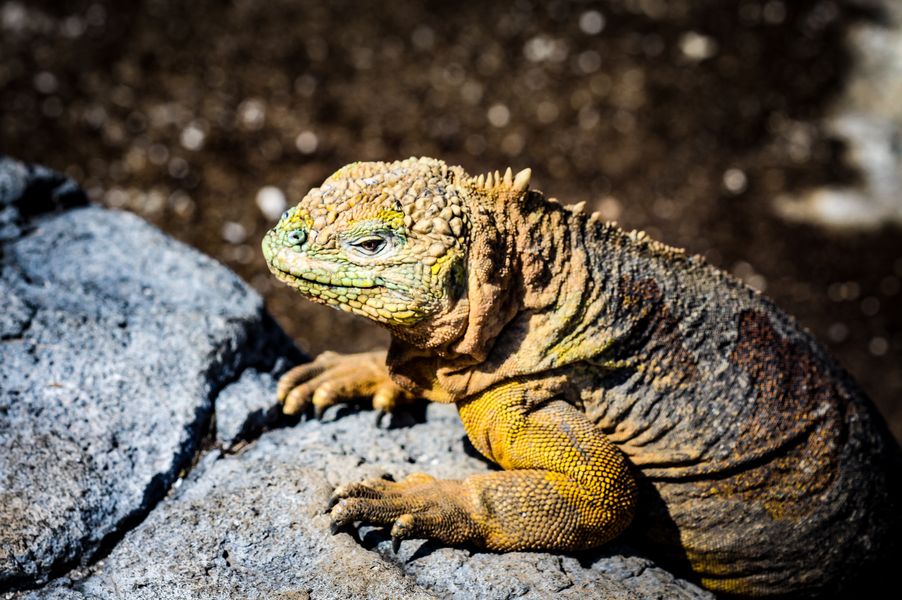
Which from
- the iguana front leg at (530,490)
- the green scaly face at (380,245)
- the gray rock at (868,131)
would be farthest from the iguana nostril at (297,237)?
the gray rock at (868,131)

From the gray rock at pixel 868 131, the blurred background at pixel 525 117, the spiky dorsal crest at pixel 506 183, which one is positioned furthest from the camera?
the gray rock at pixel 868 131

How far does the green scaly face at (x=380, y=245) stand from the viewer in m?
2.86

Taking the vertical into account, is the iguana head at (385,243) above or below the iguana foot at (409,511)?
above

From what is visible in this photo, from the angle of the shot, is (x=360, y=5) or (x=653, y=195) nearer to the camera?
(x=653, y=195)

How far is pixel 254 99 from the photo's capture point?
7.80m

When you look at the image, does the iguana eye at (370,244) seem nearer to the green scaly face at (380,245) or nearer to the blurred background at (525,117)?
the green scaly face at (380,245)

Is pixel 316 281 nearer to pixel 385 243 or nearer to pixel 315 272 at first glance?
pixel 315 272

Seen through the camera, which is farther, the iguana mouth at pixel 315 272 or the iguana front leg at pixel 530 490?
the iguana front leg at pixel 530 490

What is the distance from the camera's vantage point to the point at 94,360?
344cm

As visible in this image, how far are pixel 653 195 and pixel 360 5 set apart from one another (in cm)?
363

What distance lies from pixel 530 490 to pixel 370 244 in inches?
41.7

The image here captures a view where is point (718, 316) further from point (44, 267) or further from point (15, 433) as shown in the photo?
point (44, 267)

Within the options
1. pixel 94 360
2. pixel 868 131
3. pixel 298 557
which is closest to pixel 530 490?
pixel 298 557

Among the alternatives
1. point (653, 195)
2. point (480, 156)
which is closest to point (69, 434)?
point (480, 156)
